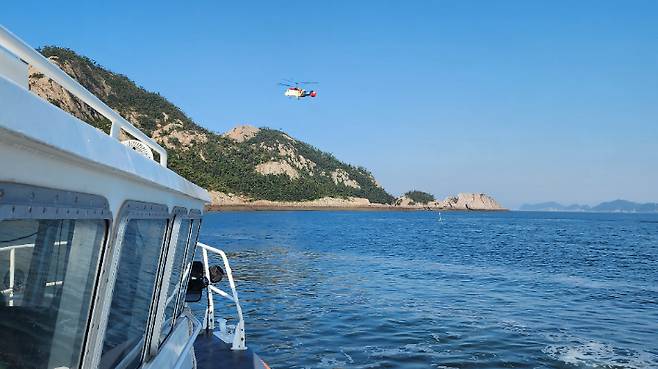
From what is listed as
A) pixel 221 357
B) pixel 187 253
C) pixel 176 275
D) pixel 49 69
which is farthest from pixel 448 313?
pixel 49 69

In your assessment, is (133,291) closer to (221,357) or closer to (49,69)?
(49,69)

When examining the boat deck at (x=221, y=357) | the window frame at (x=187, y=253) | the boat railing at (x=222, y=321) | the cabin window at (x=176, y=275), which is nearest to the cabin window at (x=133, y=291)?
the cabin window at (x=176, y=275)

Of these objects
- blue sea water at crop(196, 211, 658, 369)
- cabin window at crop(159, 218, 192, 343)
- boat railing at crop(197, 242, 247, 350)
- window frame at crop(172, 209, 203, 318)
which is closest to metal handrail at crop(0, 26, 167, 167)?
cabin window at crop(159, 218, 192, 343)

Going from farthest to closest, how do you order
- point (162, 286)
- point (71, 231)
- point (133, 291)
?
point (162, 286) < point (133, 291) < point (71, 231)

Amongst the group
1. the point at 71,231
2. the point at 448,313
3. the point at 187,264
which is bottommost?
the point at 448,313

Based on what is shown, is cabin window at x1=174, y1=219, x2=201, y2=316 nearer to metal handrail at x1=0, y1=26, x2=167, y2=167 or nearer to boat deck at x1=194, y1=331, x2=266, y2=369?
boat deck at x1=194, y1=331, x2=266, y2=369

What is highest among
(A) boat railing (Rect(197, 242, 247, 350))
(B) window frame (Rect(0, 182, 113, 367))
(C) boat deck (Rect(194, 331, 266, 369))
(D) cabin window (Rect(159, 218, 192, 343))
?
(B) window frame (Rect(0, 182, 113, 367))

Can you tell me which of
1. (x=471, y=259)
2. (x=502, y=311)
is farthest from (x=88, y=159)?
(x=471, y=259)
